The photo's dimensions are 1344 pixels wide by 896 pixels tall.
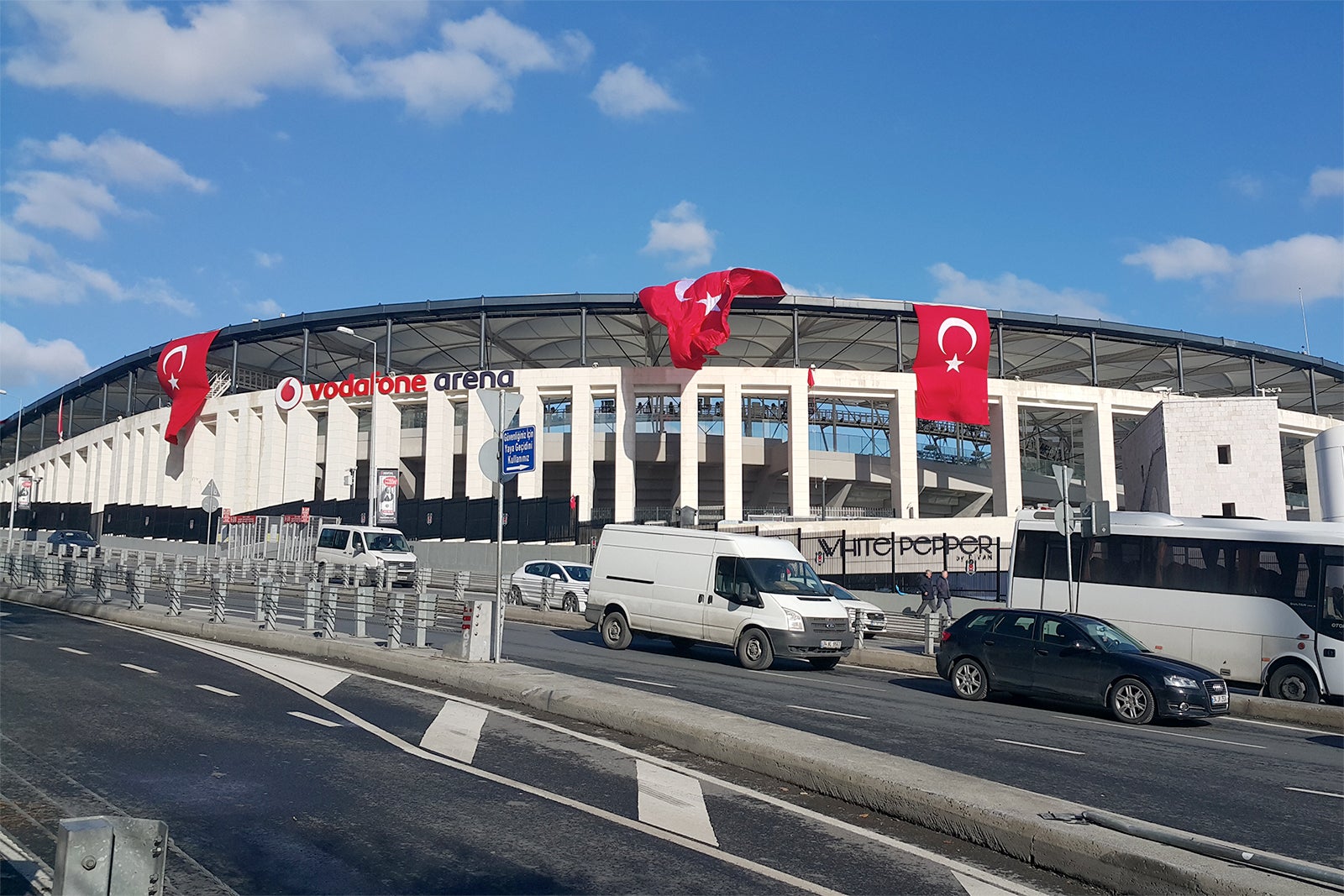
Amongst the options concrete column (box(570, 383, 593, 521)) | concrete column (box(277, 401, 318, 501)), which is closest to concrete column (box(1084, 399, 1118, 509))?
concrete column (box(570, 383, 593, 521))

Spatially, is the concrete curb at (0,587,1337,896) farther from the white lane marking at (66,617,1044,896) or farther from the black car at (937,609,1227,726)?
the black car at (937,609,1227,726)

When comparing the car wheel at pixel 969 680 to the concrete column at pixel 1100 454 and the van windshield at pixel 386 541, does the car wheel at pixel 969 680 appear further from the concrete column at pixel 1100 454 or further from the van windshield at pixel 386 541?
the concrete column at pixel 1100 454

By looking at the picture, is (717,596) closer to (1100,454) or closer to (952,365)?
(952,365)

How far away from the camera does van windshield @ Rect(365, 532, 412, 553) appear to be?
3397 cm

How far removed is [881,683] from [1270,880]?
11.5 metres

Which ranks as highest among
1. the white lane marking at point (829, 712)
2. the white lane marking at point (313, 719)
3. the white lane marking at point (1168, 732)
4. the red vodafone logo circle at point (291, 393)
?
the red vodafone logo circle at point (291, 393)

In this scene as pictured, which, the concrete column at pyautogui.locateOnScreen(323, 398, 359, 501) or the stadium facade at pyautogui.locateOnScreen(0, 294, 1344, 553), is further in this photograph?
the concrete column at pyautogui.locateOnScreen(323, 398, 359, 501)

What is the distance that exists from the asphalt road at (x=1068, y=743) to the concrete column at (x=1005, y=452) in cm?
3107

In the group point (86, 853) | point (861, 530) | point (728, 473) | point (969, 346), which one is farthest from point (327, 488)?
point (86, 853)

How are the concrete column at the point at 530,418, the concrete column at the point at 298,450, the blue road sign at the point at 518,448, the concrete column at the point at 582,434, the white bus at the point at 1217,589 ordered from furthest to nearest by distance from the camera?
the concrete column at the point at 298,450, the concrete column at the point at 530,418, the concrete column at the point at 582,434, the white bus at the point at 1217,589, the blue road sign at the point at 518,448

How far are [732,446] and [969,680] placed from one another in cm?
3161

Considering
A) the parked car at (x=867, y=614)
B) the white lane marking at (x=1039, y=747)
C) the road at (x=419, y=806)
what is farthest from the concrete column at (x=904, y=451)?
the road at (x=419, y=806)

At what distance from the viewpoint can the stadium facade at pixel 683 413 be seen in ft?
154

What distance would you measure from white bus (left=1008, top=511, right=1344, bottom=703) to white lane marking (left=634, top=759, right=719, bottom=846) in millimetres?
13053
